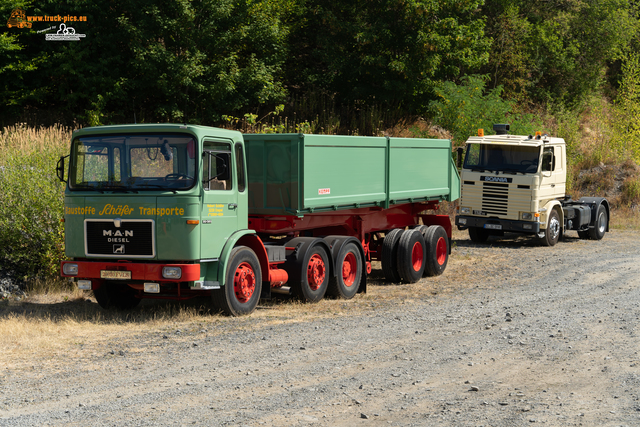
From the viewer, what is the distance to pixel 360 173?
12008 mm

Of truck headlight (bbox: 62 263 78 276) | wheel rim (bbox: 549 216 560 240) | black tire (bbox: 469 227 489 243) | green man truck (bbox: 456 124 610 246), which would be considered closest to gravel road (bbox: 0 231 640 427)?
truck headlight (bbox: 62 263 78 276)

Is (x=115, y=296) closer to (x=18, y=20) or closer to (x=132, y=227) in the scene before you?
(x=132, y=227)

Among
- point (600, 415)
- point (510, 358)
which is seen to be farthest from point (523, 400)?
point (510, 358)

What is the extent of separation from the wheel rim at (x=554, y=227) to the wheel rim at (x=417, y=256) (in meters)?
6.72

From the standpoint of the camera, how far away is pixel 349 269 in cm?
1211

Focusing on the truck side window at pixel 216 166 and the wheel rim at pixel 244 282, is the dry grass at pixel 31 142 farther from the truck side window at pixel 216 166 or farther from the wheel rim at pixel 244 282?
the wheel rim at pixel 244 282

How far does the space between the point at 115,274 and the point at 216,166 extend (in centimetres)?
198

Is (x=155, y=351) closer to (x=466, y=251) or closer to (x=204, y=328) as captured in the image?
(x=204, y=328)

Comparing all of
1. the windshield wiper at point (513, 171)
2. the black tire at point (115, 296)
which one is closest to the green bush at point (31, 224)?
the black tire at point (115, 296)

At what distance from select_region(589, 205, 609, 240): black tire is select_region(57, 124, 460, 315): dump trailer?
10.5 metres

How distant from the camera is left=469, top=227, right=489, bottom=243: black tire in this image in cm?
2019

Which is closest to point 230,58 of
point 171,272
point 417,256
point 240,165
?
point 417,256

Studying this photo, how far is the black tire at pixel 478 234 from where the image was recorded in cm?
2019

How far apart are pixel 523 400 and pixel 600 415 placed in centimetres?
66
